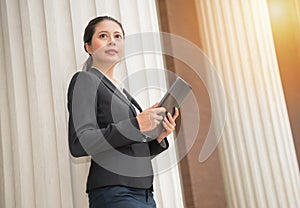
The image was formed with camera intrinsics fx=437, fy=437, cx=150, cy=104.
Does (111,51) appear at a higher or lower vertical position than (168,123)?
higher

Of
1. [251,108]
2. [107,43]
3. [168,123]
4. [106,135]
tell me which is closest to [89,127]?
[106,135]

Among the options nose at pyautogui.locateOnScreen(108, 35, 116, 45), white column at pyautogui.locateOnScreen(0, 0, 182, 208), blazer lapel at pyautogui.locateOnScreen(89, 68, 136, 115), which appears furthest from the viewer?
white column at pyautogui.locateOnScreen(0, 0, 182, 208)

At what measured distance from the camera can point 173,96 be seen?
87cm

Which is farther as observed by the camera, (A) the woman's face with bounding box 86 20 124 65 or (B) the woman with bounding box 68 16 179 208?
(A) the woman's face with bounding box 86 20 124 65

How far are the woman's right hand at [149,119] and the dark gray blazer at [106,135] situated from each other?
0.01 meters

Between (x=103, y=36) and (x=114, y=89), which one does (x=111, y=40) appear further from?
(x=114, y=89)

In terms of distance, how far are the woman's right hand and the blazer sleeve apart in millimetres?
11

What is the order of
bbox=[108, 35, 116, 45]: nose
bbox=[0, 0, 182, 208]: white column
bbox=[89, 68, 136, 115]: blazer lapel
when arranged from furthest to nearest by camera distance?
1. bbox=[0, 0, 182, 208]: white column
2. bbox=[108, 35, 116, 45]: nose
3. bbox=[89, 68, 136, 115]: blazer lapel

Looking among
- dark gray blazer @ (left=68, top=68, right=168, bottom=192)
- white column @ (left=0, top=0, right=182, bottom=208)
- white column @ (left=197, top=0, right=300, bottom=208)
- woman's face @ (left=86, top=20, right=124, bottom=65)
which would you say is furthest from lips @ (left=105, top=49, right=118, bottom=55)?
white column @ (left=197, top=0, right=300, bottom=208)

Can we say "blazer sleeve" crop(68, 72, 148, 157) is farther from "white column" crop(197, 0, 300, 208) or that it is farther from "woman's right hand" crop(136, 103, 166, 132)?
"white column" crop(197, 0, 300, 208)

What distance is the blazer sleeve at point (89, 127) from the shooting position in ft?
2.75

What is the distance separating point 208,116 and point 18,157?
588mm

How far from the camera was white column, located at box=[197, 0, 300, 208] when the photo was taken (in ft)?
4.28

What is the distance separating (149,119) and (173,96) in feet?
0.23
